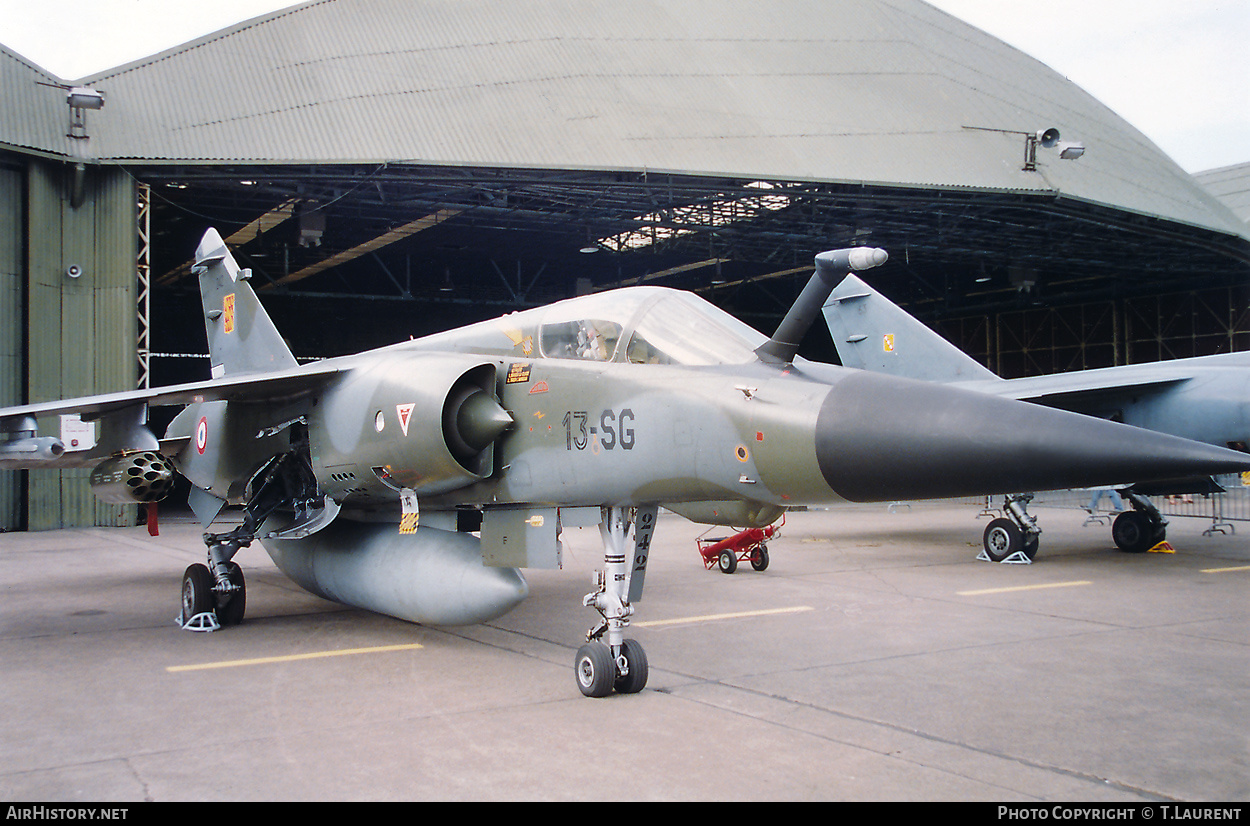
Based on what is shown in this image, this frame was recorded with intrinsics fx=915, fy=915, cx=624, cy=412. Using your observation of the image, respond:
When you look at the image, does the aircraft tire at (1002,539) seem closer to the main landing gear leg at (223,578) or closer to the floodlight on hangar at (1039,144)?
the main landing gear leg at (223,578)

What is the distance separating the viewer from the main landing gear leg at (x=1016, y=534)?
1188 cm

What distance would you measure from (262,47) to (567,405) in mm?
15393

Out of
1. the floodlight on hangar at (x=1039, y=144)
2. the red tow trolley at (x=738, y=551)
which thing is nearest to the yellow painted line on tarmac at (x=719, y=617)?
the red tow trolley at (x=738, y=551)

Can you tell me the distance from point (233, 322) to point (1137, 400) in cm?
1125

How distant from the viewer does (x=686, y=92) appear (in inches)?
732

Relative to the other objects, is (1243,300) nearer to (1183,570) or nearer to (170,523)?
(1183,570)

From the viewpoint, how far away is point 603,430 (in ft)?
17.8

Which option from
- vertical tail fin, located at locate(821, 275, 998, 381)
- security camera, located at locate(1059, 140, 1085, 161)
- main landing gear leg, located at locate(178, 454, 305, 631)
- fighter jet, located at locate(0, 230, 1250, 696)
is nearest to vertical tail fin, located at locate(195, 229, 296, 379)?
fighter jet, located at locate(0, 230, 1250, 696)

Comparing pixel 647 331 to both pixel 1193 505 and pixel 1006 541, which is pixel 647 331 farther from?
pixel 1193 505

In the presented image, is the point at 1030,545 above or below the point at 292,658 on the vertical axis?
above

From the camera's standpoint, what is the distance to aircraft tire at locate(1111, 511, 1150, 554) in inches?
510

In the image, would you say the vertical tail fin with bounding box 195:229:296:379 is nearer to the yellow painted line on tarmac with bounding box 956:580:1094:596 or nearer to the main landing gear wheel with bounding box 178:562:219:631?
the main landing gear wheel with bounding box 178:562:219:631

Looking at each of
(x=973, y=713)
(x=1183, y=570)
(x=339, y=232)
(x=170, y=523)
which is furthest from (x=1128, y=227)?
(x=170, y=523)

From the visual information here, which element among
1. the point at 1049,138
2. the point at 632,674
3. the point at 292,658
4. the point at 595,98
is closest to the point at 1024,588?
the point at 632,674
